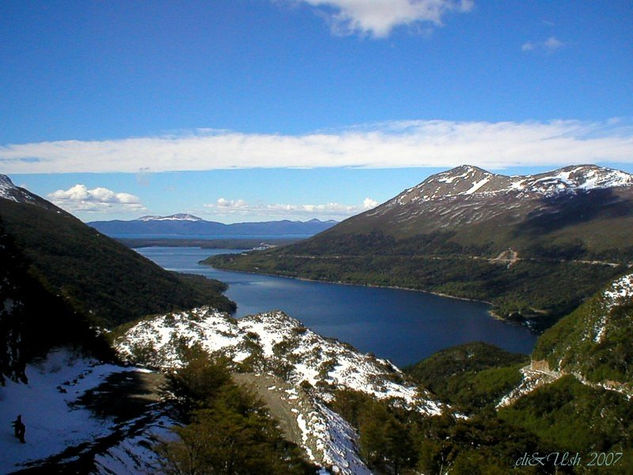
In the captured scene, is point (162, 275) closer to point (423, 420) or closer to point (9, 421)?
point (423, 420)

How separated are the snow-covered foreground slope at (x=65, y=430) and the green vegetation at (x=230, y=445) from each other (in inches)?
64.7

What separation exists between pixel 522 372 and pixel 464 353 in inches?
1202

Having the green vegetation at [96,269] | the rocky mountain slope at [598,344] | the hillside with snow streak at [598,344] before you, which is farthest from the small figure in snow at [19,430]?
A: the green vegetation at [96,269]

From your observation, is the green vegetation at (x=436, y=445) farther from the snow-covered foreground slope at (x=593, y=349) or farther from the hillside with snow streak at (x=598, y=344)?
the snow-covered foreground slope at (x=593, y=349)

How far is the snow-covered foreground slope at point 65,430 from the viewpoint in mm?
19109

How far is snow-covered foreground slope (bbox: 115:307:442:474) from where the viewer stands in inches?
1930

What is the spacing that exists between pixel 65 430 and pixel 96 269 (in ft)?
376

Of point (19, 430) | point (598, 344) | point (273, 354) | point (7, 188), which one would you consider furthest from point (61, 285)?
point (598, 344)

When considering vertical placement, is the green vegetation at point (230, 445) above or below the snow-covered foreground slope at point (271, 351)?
above

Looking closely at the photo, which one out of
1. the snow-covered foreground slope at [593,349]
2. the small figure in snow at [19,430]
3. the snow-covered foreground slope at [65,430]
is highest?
the small figure in snow at [19,430]

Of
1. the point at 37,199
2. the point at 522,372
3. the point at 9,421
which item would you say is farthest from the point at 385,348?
the point at 37,199

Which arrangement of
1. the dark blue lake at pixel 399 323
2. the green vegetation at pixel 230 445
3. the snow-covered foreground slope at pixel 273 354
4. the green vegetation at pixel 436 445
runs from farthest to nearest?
the dark blue lake at pixel 399 323 < the snow-covered foreground slope at pixel 273 354 < the green vegetation at pixel 436 445 < the green vegetation at pixel 230 445

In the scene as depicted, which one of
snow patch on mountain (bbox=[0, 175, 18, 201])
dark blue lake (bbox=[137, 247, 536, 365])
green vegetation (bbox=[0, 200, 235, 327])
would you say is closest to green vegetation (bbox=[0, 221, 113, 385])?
green vegetation (bbox=[0, 200, 235, 327])

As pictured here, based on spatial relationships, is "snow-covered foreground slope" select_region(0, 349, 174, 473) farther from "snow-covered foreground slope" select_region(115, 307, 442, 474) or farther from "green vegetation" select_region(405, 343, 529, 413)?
"green vegetation" select_region(405, 343, 529, 413)
